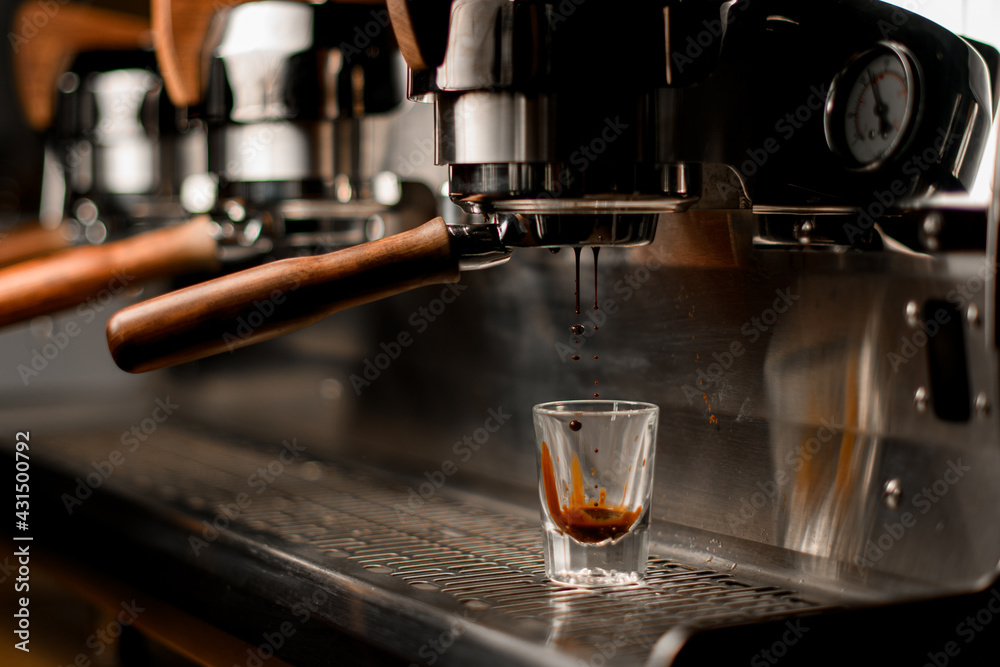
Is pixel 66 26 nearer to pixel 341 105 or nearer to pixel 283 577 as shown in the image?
pixel 341 105

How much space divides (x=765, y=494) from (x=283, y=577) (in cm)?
27

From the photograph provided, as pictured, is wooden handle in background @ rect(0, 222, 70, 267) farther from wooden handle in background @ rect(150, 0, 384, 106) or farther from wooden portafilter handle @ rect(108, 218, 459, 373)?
wooden portafilter handle @ rect(108, 218, 459, 373)

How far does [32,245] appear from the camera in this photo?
132cm

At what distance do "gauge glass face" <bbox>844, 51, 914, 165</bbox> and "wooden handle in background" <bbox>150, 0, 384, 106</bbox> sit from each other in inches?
20.8

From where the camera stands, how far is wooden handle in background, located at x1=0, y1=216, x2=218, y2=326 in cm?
81

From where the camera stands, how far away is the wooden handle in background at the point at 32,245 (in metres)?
1.29

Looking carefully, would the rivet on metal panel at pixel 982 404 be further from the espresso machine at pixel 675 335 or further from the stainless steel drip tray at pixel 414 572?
the stainless steel drip tray at pixel 414 572

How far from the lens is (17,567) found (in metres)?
0.84

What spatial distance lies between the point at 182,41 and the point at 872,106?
57cm

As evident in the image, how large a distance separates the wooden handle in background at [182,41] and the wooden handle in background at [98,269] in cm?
12

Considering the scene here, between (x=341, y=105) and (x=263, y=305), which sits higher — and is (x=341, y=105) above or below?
above

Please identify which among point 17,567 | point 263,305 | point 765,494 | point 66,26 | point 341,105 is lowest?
point 17,567

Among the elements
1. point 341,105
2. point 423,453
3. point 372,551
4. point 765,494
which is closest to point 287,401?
point 423,453

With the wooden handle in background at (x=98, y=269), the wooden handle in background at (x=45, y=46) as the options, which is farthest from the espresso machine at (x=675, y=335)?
the wooden handle in background at (x=45, y=46)
